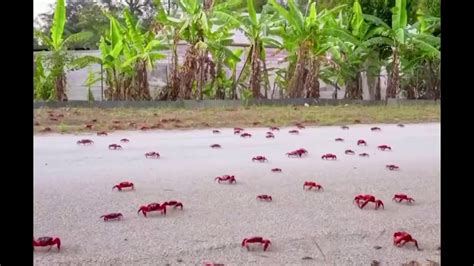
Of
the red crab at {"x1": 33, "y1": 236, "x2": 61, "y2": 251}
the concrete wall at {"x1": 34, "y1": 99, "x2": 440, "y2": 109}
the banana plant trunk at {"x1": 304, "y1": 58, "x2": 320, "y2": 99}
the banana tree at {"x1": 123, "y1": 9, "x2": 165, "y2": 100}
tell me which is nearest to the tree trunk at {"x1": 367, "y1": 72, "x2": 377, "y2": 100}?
the concrete wall at {"x1": 34, "y1": 99, "x2": 440, "y2": 109}

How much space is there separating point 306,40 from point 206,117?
3180 mm

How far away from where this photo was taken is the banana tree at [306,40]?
8820mm

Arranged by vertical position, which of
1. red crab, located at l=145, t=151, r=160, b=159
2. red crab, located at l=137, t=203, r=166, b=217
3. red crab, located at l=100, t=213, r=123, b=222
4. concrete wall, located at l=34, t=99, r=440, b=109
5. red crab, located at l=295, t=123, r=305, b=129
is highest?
concrete wall, located at l=34, t=99, r=440, b=109

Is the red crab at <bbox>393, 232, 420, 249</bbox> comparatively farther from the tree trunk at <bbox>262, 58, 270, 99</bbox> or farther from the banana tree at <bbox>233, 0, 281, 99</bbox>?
the tree trunk at <bbox>262, 58, 270, 99</bbox>

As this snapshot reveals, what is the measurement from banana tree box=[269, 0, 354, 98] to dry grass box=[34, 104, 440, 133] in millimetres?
1334

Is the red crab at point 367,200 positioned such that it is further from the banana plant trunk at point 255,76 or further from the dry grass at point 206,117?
the banana plant trunk at point 255,76

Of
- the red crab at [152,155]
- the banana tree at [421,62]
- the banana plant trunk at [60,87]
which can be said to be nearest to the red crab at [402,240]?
the red crab at [152,155]

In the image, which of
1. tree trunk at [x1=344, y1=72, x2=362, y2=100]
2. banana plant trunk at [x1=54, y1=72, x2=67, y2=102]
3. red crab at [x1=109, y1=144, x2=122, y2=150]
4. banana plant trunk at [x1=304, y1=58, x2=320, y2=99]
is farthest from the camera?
tree trunk at [x1=344, y1=72, x2=362, y2=100]

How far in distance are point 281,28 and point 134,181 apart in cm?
677

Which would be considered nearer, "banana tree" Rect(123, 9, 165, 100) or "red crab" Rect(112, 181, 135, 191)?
"red crab" Rect(112, 181, 135, 191)

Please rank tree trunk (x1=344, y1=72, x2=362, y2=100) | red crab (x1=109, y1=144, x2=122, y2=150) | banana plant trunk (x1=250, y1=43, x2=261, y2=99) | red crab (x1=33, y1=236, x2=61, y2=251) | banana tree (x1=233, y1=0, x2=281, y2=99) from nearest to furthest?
red crab (x1=33, y1=236, x2=61, y2=251) < red crab (x1=109, y1=144, x2=122, y2=150) < banana tree (x1=233, y1=0, x2=281, y2=99) < banana plant trunk (x1=250, y1=43, x2=261, y2=99) < tree trunk (x1=344, y1=72, x2=362, y2=100)

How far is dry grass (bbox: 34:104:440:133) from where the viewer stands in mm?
5613

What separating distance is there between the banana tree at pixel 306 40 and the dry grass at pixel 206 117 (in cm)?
133
